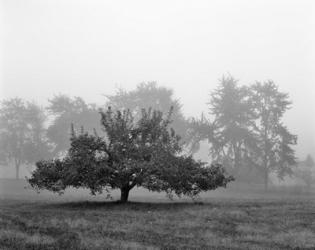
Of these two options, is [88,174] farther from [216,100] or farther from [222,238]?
[216,100]

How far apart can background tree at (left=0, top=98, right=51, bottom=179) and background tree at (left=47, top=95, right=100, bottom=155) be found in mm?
2621

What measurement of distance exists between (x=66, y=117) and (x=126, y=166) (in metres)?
60.7

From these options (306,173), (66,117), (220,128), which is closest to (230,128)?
(220,128)

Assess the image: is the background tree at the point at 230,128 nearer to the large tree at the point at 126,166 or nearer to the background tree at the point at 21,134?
the background tree at the point at 21,134

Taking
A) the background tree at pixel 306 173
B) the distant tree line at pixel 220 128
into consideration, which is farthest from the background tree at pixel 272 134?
the background tree at pixel 306 173

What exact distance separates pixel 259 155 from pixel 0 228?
5204cm

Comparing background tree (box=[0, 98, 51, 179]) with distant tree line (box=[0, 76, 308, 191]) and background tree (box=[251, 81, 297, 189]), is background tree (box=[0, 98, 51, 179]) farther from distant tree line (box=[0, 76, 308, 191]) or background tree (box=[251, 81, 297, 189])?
background tree (box=[251, 81, 297, 189])

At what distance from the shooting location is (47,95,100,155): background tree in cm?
8212

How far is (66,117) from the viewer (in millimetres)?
84125

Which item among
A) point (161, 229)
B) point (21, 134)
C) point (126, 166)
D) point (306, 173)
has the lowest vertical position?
point (161, 229)

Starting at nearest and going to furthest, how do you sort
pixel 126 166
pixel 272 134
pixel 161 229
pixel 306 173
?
pixel 161 229 → pixel 126 166 → pixel 272 134 → pixel 306 173

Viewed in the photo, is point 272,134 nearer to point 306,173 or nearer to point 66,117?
point 306,173

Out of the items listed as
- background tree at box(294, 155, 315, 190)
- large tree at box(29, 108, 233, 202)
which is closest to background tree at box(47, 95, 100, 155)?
background tree at box(294, 155, 315, 190)

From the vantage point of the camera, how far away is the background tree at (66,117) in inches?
3233
